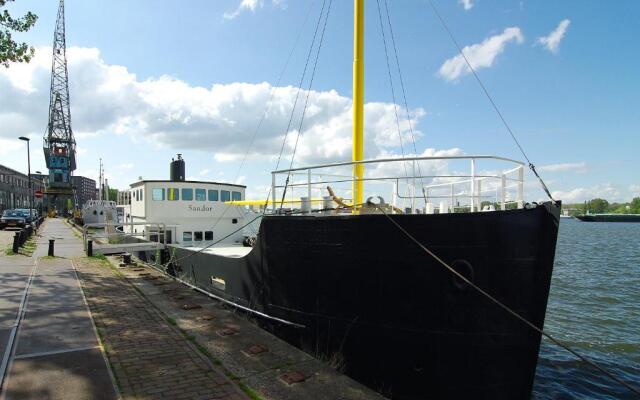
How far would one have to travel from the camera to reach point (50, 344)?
225 inches

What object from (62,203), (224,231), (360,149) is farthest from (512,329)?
(62,203)

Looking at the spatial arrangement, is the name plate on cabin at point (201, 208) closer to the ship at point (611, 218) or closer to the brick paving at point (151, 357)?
the brick paving at point (151, 357)

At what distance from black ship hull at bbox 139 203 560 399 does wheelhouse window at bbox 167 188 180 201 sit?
9.82m

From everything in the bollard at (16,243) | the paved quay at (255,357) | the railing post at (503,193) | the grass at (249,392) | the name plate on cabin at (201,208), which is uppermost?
the railing post at (503,193)

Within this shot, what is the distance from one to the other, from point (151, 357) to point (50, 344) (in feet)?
5.37

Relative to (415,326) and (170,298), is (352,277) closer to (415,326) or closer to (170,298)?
(415,326)

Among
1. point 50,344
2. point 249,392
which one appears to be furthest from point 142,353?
point 249,392

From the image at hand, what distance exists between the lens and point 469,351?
5.36 m

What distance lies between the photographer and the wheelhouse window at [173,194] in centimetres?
1452

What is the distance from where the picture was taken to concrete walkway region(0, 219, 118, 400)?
4.41 meters

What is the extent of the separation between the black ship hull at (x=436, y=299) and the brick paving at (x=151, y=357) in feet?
6.58

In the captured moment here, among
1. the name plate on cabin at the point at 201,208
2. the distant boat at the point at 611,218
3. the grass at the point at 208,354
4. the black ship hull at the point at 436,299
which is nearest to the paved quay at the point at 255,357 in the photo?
the grass at the point at 208,354

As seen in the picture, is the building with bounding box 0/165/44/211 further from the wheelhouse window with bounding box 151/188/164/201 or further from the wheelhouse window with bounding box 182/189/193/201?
the wheelhouse window with bounding box 182/189/193/201

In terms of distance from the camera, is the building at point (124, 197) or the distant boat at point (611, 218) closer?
the building at point (124, 197)
